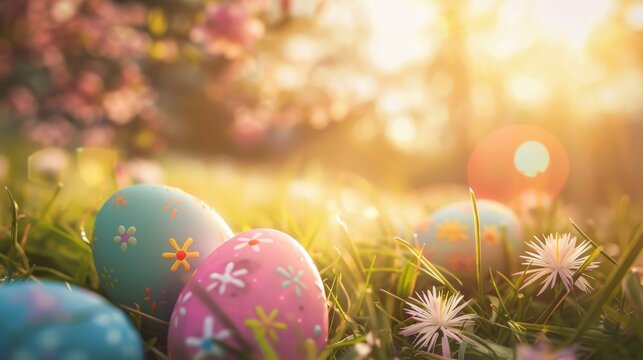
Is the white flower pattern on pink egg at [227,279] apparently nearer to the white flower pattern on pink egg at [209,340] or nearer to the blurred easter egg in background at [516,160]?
the white flower pattern on pink egg at [209,340]

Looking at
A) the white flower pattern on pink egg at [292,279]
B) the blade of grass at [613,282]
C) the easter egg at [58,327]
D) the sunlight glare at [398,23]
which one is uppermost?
the sunlight glare at [398,23]

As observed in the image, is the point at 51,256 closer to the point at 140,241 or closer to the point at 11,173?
the point at 140,241

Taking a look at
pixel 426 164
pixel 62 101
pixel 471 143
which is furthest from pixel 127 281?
pixel 426 164

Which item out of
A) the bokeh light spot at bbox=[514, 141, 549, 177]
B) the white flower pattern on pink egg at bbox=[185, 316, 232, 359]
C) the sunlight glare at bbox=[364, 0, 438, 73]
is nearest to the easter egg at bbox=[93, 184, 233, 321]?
the white flower pattern on pink egg at bbox=[185, 316, 232, 359]

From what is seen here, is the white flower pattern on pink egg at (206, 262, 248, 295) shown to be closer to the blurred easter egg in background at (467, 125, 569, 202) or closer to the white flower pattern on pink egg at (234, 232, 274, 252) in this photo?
the white flower pattern on pink egg at (234, 232, 274, 252)

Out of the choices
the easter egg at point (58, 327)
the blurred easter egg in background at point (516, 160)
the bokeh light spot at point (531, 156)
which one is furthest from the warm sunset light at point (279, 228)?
the bokeh light spot at point (531, 156)

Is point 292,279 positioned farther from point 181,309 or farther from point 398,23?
point 398,23
